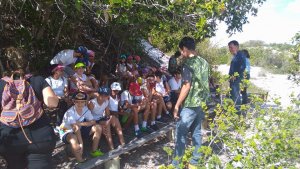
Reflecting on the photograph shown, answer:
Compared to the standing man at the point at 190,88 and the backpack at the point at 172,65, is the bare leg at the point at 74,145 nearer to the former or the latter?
the standing man at the point at 190,88

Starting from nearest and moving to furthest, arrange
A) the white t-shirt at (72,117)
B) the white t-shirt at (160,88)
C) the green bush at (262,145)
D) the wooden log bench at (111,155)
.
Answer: the green bush at (262,145) → the wooden log bench at (111,155) → the white t-shirt at (72,117) → the white t-shirt at (160,88)

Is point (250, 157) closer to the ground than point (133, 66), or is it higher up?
closer to the ground

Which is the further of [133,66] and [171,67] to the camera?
[171,67]

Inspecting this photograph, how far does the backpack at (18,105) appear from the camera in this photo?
2.65 metres

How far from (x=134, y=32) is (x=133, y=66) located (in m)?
1.33

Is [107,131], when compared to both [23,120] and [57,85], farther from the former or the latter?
[23,120]

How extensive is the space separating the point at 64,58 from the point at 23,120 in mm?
3153

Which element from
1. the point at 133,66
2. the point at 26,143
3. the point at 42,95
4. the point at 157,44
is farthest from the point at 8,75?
the point at 157,44

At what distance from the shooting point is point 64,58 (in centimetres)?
567

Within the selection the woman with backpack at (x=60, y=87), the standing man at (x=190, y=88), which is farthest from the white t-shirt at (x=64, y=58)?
the standing man at (x=190, y=88)

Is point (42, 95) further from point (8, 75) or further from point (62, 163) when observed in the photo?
point (62, 163)

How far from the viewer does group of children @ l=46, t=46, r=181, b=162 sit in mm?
4645

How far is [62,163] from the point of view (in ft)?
16.0

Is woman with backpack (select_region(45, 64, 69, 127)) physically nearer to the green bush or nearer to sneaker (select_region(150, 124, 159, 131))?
sneaker (select_region(150, 124, 159, 131))
